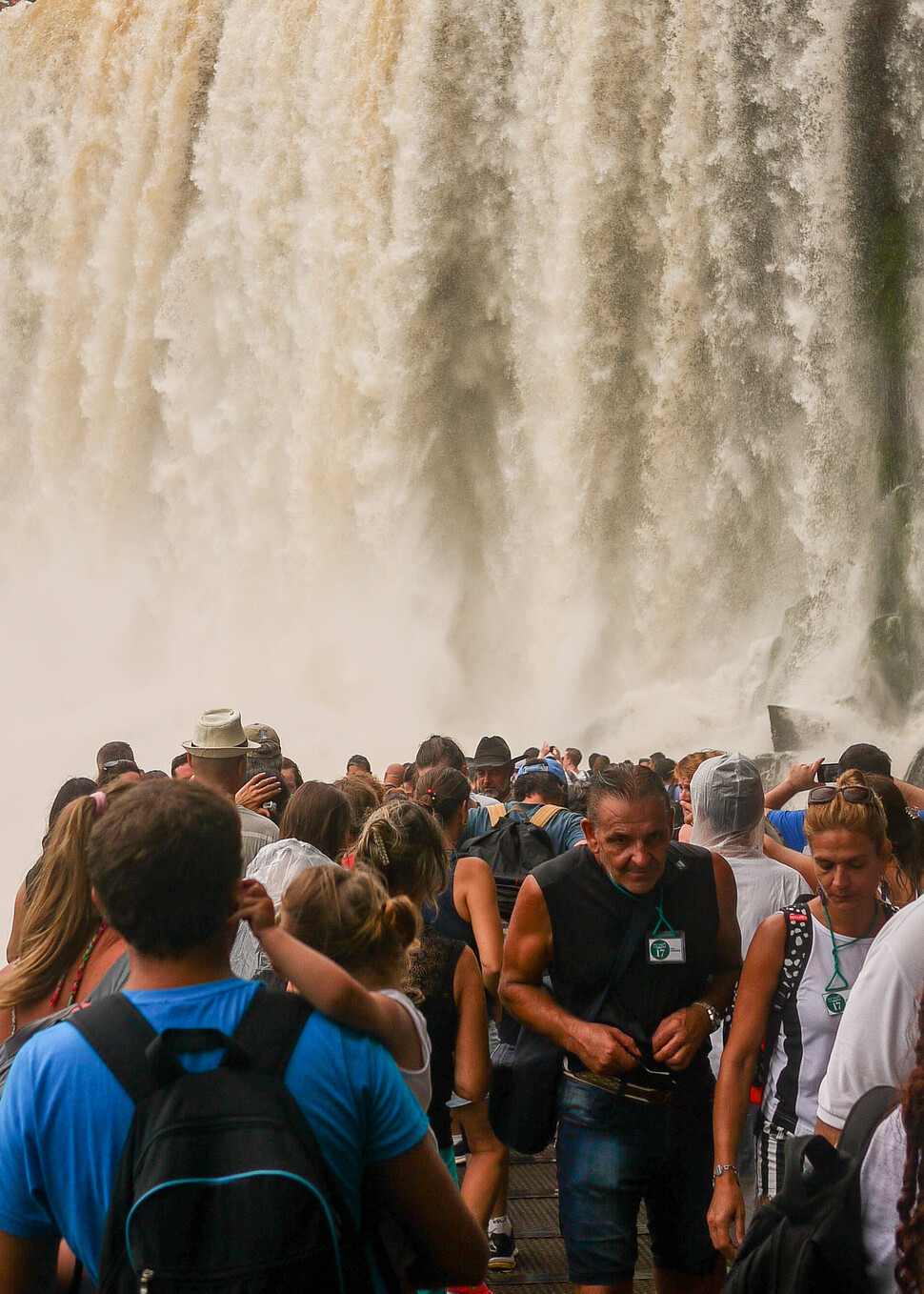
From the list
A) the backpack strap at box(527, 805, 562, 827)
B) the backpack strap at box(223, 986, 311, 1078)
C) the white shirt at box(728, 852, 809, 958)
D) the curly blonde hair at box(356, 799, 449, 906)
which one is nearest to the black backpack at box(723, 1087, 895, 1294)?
the backpack strap at box(223, 986, 311, 1078)

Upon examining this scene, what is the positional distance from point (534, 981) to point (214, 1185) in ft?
5.37

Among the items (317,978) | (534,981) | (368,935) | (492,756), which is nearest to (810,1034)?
(534,981)

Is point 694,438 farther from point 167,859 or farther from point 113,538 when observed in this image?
point 167,859

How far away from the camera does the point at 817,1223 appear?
5.12ft

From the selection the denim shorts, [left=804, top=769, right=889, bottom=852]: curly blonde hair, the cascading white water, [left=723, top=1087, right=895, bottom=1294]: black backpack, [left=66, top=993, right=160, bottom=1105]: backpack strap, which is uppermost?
the cascading white water

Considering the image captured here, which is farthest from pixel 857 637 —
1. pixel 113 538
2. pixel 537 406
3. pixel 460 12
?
pixel 113 538

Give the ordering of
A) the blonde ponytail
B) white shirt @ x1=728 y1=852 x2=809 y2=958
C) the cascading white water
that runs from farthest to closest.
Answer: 1. the cascading white water
2. white shirt @ x1=728 y1=852 x2=809 y2=958
3. the blonde ponytail

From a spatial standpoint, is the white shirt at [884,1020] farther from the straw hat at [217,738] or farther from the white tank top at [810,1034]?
the straw hat at [217,738]

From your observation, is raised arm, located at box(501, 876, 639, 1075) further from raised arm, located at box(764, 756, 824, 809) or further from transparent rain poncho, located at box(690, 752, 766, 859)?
raised arm, located at box(764, 756, 824, 809)

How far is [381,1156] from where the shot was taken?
162 centimetres

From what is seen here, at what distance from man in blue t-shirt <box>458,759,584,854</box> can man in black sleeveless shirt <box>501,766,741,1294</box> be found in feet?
3.79

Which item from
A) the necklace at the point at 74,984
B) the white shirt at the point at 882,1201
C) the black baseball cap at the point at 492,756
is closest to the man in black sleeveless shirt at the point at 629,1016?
the necklace at the point at 74,984

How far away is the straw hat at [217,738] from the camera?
403 centimetres

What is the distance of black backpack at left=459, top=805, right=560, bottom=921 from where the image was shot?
166 inches
